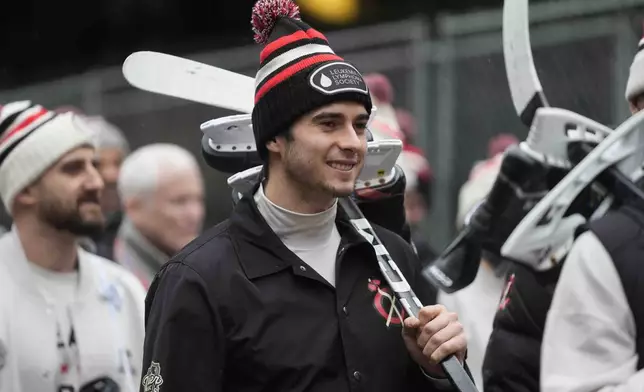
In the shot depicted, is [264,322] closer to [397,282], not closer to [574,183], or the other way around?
[397,282]

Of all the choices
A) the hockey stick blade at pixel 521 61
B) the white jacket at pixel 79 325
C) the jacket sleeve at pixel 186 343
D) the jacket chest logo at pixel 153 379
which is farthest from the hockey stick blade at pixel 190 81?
the white jacket at pixel 79 325

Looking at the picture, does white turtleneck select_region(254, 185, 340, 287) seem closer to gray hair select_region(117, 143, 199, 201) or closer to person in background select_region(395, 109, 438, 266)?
person in background select_region(395, 109, 438, 266)

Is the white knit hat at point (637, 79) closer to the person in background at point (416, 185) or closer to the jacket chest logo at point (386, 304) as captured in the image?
the jacket chest logo at point (386, 304)

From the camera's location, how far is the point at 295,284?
4094 millimetres

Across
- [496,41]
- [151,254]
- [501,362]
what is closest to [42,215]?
[151,254]

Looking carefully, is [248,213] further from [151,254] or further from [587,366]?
[151,254]

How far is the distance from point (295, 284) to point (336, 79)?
21.7 inches

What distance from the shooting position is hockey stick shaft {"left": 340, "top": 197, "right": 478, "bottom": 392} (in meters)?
3.91

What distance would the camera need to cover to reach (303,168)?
4.11m

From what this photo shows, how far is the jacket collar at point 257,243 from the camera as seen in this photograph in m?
4.09

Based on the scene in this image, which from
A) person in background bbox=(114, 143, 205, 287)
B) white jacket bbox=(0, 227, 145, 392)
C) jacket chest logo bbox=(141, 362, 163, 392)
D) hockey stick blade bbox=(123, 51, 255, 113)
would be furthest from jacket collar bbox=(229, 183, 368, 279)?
person in background bbox=(114, 143, 205, 287)

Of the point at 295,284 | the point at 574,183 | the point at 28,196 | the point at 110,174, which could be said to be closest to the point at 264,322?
the point at 295,284

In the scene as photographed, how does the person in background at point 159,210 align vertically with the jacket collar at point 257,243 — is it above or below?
below

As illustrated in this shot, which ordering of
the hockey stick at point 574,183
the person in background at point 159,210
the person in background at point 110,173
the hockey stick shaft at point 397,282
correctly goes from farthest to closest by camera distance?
the person in background at point 110,173, the person in background at point 159,210, the hockey stick at point 574,183, the hockey stick shaft at point 397,282
